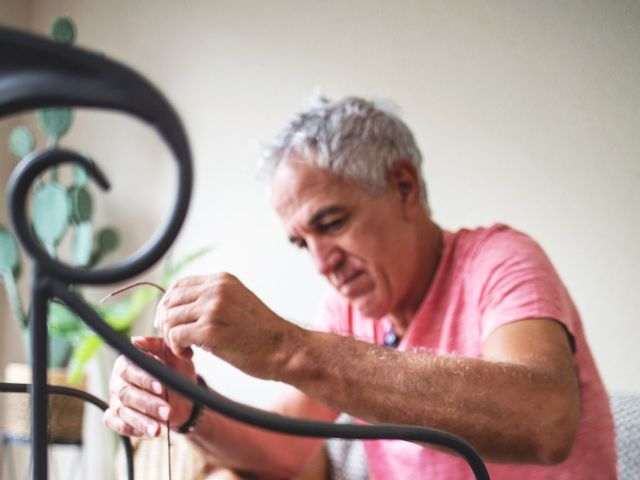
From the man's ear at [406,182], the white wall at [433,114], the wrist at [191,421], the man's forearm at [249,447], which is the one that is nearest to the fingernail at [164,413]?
the wrist at [191,421]

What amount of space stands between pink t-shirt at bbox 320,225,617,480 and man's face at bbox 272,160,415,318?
0.23 feet

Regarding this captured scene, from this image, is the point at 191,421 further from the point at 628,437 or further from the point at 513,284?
the point at 628,437

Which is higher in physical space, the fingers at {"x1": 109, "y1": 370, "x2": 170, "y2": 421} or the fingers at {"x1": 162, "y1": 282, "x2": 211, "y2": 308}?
the fingers at {"x1": 162, "y1": 282, "x2": 211, "y2": 308}

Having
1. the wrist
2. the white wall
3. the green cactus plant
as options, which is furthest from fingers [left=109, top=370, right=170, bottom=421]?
the green cactus plant

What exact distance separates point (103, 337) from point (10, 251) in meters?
2.37

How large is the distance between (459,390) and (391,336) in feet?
1.87

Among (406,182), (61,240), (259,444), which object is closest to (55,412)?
(61,240)

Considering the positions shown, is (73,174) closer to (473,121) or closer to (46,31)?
(46,31)

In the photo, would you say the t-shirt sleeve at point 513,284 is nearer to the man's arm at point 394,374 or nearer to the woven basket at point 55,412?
the man's arm at point 394,374

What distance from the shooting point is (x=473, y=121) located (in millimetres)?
2062

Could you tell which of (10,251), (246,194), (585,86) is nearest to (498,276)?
(585,86)

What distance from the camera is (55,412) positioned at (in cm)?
230

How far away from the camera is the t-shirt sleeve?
3.03ft

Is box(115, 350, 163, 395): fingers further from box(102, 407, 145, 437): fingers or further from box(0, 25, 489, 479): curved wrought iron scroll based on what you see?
box(0, 25, 489, 479): curved wrought iron scroll
